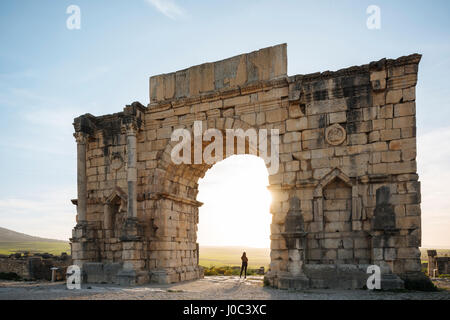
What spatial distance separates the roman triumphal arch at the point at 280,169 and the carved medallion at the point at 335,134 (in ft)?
0.09

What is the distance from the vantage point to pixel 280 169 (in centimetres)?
1036

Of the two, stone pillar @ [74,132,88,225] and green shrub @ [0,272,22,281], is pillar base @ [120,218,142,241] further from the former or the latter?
green shrub @ [0,272,22,281]

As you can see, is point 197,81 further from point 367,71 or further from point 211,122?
point 367,71

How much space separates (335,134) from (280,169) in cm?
164

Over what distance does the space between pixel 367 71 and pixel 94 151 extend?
8.83 meters

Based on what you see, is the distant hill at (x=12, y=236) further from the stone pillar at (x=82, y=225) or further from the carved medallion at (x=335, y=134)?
the carved medallion at (x=335, y=134)

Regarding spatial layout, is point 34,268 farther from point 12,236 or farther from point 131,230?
point 12,236

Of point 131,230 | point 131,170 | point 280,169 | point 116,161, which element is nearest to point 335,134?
point 280,169

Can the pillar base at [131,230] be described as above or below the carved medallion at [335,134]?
below

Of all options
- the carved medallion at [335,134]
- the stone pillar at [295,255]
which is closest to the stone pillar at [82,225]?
the stone pillar at [295,255]

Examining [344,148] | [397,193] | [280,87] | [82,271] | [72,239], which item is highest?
[280,87]

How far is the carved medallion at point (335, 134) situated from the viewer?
9.85m

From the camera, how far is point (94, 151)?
523 inches
